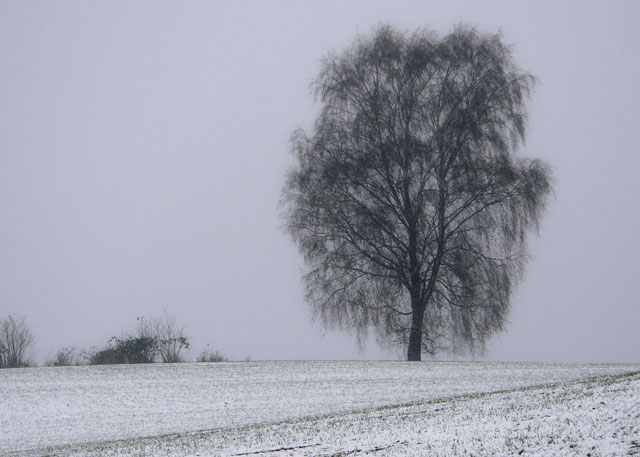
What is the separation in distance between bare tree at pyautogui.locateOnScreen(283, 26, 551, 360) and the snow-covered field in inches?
99.0

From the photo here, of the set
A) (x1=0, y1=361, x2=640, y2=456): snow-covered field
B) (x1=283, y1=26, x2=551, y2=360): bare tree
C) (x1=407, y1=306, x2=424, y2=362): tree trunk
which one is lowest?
(x1=0, y1=361, x2=640, y2=456): snow-covered field

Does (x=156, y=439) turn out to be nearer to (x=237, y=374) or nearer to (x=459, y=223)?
(x=237, y=374)

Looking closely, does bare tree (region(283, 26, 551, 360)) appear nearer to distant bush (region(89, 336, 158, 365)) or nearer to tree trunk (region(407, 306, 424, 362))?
tree trunk (region(407, 306, 424, 362))

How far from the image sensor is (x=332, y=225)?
27.4m

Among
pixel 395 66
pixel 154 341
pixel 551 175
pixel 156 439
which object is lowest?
pixel 156 439

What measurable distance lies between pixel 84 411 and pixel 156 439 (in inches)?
219

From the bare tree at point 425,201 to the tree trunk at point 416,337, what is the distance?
0.04 metres

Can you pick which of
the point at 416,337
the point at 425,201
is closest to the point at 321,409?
the point at 416,337

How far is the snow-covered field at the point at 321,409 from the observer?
11172 mm

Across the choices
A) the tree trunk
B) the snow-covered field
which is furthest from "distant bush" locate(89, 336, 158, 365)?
the tree trunk

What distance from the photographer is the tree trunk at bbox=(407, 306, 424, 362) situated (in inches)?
1091

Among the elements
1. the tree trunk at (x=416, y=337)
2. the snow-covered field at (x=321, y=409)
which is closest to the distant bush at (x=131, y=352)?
the snow-covered field at (x=321, y=409)

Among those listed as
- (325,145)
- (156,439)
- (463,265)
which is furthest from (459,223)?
(156,439)

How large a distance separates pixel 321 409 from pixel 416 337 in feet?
31.3
